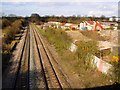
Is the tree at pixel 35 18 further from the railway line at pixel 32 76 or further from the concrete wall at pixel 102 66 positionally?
the concrete wall at pixel 102 66

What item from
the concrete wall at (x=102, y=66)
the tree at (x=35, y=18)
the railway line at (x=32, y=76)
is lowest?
the railway line at (x=32, y=76)

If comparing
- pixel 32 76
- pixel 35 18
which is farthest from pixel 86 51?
pixel 35 18

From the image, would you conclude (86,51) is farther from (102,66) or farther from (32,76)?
(32,76)

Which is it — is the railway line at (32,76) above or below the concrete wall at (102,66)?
below

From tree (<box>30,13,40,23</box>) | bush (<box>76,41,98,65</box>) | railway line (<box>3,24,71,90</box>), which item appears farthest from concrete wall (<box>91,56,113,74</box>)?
tree (<box>30,13,40,23</box>)

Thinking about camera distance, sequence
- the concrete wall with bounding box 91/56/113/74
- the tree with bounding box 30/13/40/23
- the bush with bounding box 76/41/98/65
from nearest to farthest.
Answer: the concrete wall with bounding box 91/56/113/74 < the bush with bounding box 76/41/98/65 < the tree with bounding box 30/13/40/23

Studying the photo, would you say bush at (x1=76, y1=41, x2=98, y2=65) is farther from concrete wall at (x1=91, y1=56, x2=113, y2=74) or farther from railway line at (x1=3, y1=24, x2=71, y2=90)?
railway line at (x1=3, y1=24, x2=71, y2=90)

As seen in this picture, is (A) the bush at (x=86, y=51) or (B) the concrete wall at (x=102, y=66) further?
(A) the bush at (x=86, y=51)

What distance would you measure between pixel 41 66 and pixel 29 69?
1390 millimetres

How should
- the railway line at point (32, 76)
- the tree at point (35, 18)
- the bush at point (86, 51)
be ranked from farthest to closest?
the tree at point (35, 18) → the bush at point (86, 51) → the railway line at point (32, 76)

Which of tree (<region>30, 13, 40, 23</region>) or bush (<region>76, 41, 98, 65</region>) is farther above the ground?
tree (<region>30, 13, 40, 23</region>)

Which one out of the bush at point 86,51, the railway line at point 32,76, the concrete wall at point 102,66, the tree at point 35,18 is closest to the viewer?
the railway line at point 32,76

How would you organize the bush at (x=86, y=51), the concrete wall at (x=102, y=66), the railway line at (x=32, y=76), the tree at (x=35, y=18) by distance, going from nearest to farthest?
1. the railway line at (x=32, y=76)
2. the concrete wall at (x=102, y=66)
3. the bush at (x=86, y=51)
4. the tree at (x=35, y=18)

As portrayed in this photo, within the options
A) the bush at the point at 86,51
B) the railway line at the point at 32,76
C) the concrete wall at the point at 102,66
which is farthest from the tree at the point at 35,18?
the concrete wall at the point at 102,66
